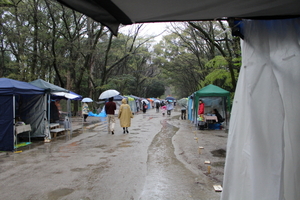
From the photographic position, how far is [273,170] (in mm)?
2355

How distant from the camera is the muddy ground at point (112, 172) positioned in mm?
4289

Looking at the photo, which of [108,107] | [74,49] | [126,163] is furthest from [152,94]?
[126,163]

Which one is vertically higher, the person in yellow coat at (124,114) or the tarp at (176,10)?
the tarp at (176,10)

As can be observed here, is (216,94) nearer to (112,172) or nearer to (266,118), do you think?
(112,172)

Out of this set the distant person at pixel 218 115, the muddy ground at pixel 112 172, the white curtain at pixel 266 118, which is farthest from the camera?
the distant person at pixel 218 115

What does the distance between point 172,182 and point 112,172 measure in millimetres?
1509

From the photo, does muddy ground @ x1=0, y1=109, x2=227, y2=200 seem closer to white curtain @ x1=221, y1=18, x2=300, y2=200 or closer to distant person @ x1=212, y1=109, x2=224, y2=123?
white curtain @ x1=221, y1=18, x2=300, y2=200

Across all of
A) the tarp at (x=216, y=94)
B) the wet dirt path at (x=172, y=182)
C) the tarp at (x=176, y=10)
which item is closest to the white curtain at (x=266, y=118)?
the tarp at (x=176, y=10)

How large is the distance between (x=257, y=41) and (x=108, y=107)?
9525mm

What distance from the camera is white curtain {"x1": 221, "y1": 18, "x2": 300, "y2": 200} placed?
2.37 metres

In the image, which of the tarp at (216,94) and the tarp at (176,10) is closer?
the tarp at (176,10)

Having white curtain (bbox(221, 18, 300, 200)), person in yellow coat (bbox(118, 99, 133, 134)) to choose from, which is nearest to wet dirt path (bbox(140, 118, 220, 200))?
white curtain (bbox(221, 18, 300, 200))

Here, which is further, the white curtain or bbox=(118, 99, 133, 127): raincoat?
bbox=(118, 99, 133, 127): raincoat

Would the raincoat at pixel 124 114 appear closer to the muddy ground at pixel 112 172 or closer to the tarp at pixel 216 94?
the muddy ground at pixel 112 172
